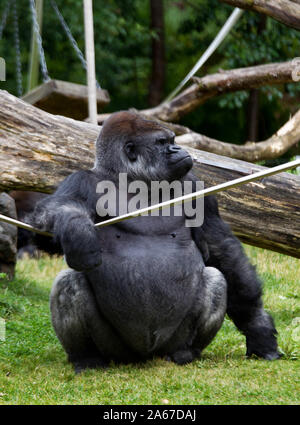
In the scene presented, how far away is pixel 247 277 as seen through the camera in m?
3.79

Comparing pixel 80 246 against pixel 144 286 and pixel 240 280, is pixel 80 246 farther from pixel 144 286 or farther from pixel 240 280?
pixel 240 280

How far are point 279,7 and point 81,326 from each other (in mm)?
2816

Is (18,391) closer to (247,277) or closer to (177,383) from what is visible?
(177,383)

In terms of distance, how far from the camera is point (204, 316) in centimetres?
365

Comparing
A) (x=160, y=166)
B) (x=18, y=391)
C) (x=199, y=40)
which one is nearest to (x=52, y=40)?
(x=199, y=40)

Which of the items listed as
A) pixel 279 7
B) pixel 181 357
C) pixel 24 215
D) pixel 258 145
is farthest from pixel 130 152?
pixel 24 215

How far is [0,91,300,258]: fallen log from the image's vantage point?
163 inches

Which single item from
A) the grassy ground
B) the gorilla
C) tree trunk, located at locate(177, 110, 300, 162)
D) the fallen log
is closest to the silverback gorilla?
the grassy ground

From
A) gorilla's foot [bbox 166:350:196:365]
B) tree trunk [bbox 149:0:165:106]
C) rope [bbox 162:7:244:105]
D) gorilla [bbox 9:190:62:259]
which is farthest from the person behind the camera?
tree trunk [bbox 149:0:165:106]

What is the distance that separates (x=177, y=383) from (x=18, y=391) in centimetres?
74

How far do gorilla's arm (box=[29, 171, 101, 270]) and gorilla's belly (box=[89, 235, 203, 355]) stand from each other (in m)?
0.27

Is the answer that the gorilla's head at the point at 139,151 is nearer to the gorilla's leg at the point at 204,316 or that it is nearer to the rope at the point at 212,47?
the gorilla's leg at the point at 204,316

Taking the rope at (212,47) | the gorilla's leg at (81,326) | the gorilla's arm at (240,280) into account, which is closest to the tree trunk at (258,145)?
the rope at (212,47)

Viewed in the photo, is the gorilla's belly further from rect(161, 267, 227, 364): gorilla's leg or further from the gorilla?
the gorilla
